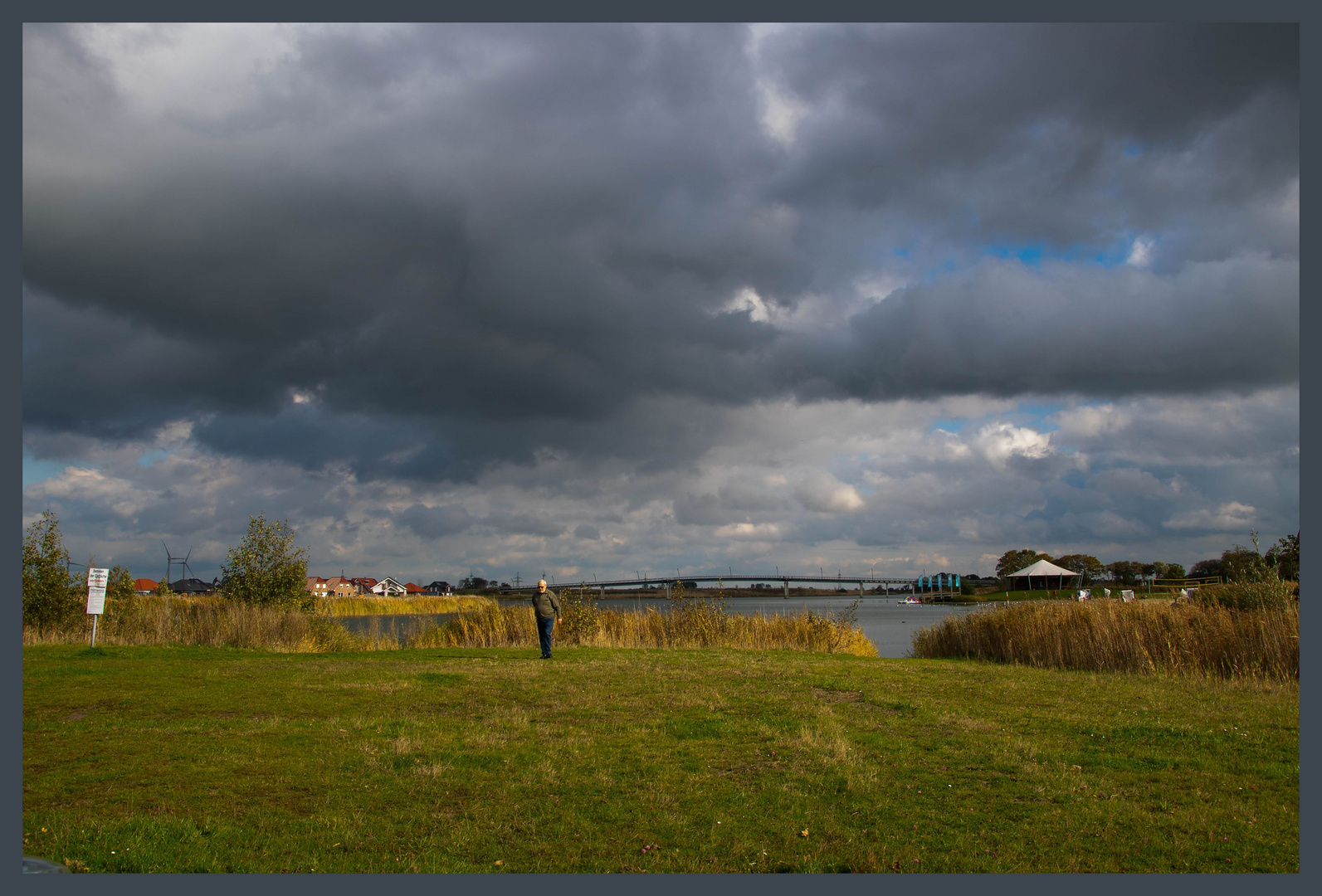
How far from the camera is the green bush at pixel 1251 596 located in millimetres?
19500

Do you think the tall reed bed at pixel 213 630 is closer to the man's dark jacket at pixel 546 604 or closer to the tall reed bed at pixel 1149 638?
the man's dark jacket at pixel 546 604

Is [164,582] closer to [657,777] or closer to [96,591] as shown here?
[96,591]

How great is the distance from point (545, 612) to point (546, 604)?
11.0 inches

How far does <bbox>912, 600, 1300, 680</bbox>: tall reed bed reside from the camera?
59.8 ft

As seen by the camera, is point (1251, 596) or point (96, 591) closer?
point (1251, 596)

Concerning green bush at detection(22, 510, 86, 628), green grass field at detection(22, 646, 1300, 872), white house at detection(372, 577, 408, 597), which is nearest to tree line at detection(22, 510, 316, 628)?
green bush at detection(22, 510, 86, 628)

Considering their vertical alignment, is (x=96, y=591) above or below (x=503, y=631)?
→ above

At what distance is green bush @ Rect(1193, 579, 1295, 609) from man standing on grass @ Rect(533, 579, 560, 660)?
18.8m

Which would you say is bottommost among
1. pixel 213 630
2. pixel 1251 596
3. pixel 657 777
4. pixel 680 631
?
pixel 657 777

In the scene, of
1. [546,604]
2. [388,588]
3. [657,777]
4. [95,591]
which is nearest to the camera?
[657,777]

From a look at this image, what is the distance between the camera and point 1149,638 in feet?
67.0

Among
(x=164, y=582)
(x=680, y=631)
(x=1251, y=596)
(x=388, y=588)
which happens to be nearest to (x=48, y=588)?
(x=164, y=582)

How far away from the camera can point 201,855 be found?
6078 millimetres

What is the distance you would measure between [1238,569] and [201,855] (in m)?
25.8
